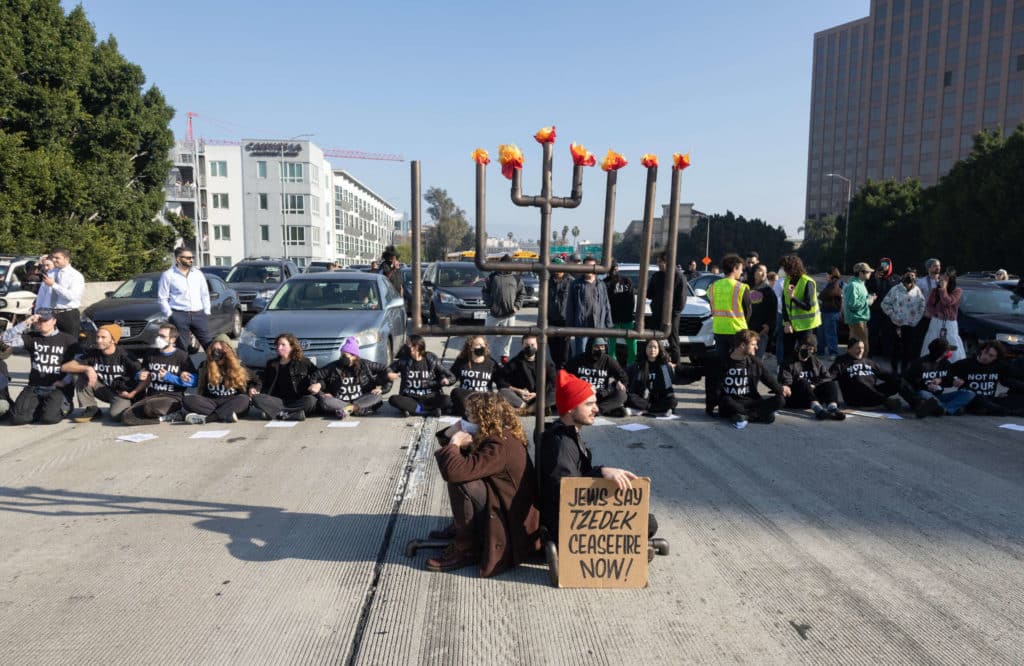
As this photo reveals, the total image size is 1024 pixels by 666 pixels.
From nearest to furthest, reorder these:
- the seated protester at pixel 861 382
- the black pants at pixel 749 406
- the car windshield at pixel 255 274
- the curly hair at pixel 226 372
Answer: the black pants at pixel 749 406
the curly hair at pixel 226 372
the seated protester at pixel 861 382
the car windshield at pixel 255 274

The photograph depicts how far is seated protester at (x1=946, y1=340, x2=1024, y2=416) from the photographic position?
27.7ft

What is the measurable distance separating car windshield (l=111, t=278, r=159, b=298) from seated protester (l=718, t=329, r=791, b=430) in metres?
10.6

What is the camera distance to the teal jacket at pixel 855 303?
1099cm

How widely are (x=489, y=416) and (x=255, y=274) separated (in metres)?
17.2

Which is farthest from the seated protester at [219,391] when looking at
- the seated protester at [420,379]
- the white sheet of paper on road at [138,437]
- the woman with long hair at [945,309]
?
the woman with long hair at [945,309]

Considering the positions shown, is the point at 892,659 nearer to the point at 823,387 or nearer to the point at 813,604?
the point at 813,604

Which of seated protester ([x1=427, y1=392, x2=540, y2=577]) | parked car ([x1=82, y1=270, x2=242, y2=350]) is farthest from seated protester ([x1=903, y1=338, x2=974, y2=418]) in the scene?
parked car ([x1=82, y1=270, x2=242, y2=350])

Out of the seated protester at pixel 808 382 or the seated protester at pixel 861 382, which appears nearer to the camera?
the seated protester at pixel 808 382

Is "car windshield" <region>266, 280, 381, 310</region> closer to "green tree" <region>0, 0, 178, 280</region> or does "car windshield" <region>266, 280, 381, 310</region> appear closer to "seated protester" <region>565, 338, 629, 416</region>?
"seated protester" <region>565, 338, 629, 416</region>

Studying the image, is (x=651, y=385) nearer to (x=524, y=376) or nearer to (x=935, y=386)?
(x=524, y=376)

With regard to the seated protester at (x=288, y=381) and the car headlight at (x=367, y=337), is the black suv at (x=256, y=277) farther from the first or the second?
the seated protester at (x=288, y=381)

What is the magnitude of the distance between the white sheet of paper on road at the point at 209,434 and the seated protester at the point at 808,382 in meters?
6.07

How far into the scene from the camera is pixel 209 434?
7.30m

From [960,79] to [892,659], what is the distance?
111 meters
